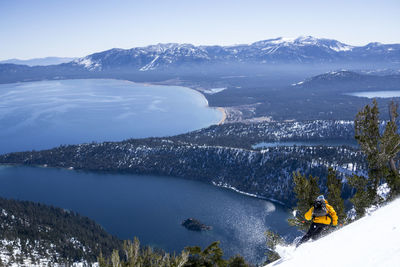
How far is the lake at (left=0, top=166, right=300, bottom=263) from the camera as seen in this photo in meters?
97.6

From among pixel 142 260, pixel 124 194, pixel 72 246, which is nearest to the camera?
pixel 142 260

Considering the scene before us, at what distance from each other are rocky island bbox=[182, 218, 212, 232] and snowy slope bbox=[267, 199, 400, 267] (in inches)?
3430

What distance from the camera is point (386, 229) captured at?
15.5 metres

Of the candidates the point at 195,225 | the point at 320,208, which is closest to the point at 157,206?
the point at 195,225

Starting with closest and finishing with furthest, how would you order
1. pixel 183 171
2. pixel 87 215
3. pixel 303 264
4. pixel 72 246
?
pixel 303 264
pixel 72 246
pixel 87 215
pixel 183 171

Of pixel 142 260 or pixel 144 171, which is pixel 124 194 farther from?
pixel 142 260

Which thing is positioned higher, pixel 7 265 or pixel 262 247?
pixel 7 265

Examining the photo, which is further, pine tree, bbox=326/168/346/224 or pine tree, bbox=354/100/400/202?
pine tree, bbox=326/168/346/224

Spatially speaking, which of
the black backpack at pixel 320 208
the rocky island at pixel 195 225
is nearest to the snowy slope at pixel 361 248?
the black backpack at pixel 320 208

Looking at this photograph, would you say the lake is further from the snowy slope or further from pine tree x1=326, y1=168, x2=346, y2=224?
the snowy slope

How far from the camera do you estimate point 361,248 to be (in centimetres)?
1448

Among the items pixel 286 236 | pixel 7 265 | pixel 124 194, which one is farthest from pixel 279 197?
pixel 7 265

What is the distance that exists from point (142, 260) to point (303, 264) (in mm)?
12580

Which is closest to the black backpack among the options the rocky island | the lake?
the lake
